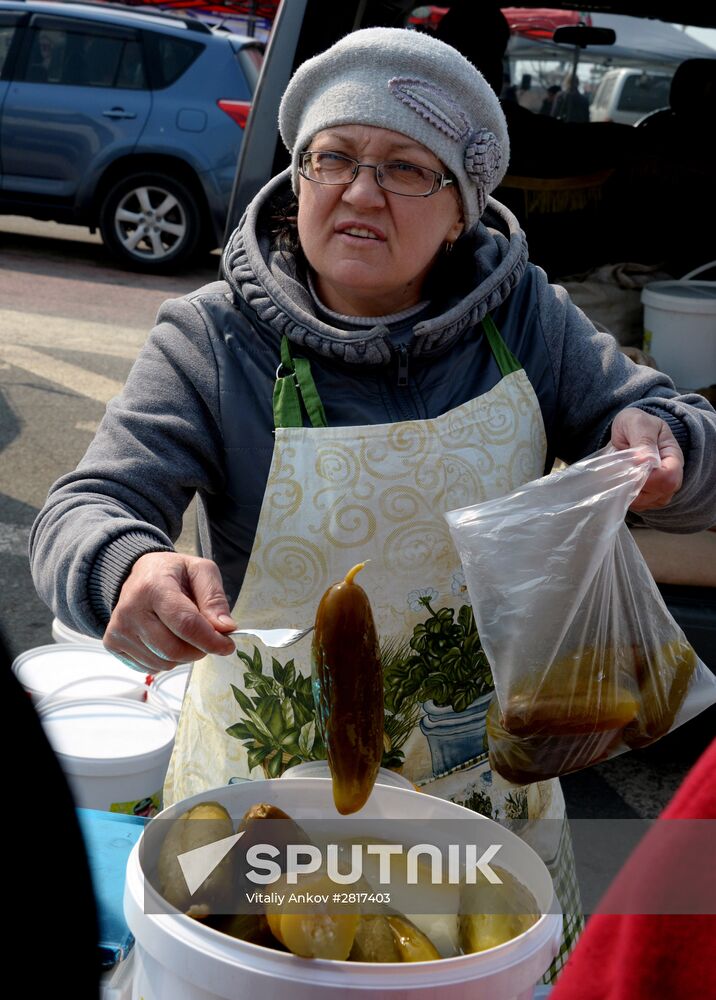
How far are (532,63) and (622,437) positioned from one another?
1402 centimetres

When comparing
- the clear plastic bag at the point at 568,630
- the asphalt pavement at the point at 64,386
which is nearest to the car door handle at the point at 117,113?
the asphalt pavement at the point at 64,386

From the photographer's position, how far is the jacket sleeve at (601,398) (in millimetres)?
1819

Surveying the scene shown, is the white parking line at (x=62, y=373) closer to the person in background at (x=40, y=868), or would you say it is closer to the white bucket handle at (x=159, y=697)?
the white bucket handle at (x=159, y=697)

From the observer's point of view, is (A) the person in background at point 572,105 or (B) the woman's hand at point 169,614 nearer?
(B) the woman's hand at point 169,614

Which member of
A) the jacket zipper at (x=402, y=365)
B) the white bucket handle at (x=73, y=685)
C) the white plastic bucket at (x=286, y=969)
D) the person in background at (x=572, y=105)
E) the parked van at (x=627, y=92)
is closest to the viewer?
the white plastic bucket at (x=286, y=969)

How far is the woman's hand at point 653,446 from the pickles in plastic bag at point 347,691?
56 cm

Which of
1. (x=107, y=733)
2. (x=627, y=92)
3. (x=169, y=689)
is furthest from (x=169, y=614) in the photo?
(x=627, y=92)

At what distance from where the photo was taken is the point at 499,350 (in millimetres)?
1884

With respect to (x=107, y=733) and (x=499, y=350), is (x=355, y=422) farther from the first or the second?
(x=107, y=733)

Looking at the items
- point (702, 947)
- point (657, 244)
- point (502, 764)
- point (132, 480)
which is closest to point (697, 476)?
point (502, 764)

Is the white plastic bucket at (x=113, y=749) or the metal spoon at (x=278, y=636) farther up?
the metal spoon at (x=278, y=636)

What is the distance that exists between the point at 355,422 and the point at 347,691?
0.56 m

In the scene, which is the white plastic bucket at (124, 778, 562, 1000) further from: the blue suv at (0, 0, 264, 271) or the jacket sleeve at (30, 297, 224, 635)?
the blue suv at (0, 0, 264, 271)

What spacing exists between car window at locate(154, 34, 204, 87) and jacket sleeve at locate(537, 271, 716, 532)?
8387 millimetres
